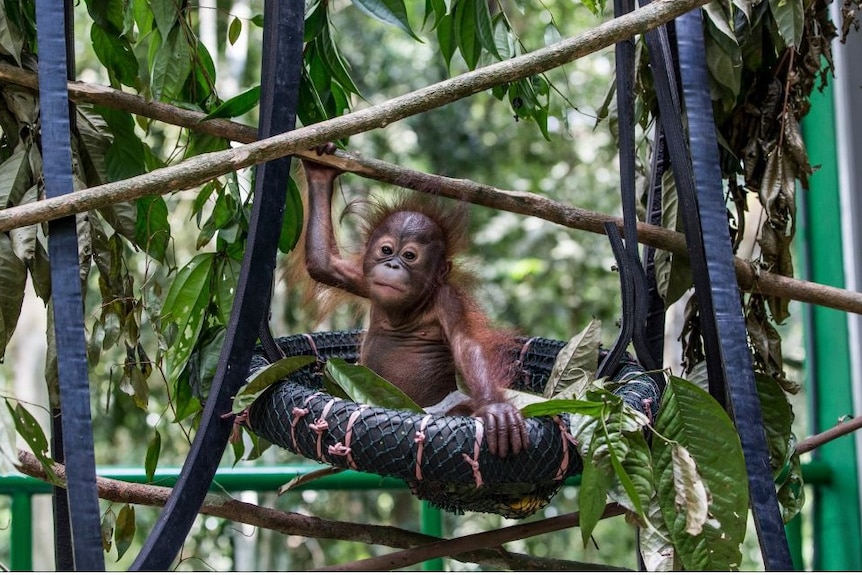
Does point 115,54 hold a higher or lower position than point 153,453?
higher

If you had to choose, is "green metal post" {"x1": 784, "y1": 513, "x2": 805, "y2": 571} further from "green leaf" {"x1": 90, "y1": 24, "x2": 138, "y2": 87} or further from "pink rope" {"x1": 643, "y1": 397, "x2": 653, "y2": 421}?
"green leaf" {"x1": 90, "y1": 24, "x2": 138, "y2": 87}

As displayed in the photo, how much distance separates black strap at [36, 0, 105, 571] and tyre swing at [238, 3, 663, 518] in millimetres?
272

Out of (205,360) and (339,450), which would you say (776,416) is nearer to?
(339,450)

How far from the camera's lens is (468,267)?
2.34 metres

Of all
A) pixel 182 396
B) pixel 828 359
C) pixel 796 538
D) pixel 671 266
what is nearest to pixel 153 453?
pixel 182 396

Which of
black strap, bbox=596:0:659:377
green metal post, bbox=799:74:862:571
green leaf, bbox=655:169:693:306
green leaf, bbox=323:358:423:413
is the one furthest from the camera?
green metal post, bbox=799:74:862:571

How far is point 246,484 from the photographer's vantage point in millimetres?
2480

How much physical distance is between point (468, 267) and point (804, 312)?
1135 mm

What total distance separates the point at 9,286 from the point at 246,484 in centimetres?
103

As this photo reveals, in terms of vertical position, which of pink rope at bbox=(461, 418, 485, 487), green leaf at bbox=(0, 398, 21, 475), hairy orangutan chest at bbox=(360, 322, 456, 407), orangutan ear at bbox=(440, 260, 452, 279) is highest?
orangutan ear at bbox=(440, 260, 452, 279)

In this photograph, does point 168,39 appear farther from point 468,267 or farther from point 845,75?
point 845,75

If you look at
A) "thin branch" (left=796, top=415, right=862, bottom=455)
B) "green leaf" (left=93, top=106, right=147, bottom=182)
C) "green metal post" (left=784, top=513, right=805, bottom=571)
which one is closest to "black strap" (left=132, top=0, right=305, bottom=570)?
"green leaf" (left=93, top=106, right=147, bottom=182)

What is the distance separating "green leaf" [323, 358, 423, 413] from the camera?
1506 mm

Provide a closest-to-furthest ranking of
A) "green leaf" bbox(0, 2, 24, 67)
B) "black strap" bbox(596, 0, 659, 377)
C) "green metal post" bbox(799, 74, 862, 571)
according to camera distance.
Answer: "black strap" bbox(596, 0, 659, 377)
"green leaf" bbox(0, 2, 24, 67)
"green metal post" bbox(799, 74, 862, 571)
